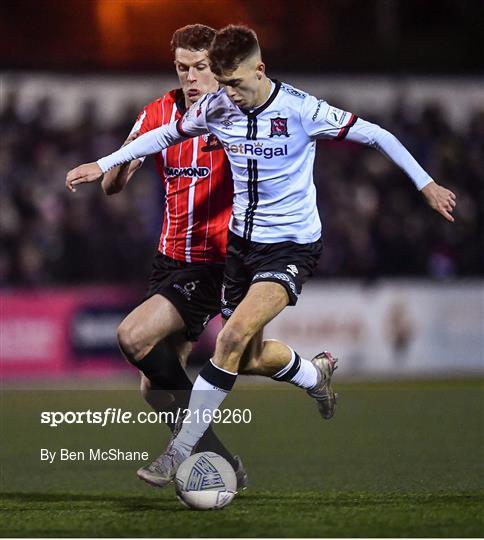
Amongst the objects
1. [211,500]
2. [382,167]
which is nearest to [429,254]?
[382,167]

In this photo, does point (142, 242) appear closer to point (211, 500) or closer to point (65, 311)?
point (65, 311)

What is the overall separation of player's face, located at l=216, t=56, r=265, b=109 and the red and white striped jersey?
0.77 metres

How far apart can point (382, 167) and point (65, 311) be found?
521 cm

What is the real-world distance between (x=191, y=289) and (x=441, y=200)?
5.34ft

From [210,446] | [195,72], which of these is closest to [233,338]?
[210,446]

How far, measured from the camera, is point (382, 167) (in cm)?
1706

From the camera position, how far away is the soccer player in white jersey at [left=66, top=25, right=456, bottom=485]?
6.11 m

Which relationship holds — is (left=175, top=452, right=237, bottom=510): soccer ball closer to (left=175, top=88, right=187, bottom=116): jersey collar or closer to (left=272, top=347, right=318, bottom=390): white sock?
(left=272, top=347, right=318, bottom=390): white sock

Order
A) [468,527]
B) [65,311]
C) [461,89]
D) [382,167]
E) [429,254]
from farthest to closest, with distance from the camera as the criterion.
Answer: [461,89] → [382,167] → [429,254] → [65,311] → [468,527]

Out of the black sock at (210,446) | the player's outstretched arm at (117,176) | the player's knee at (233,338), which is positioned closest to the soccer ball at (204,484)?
the player's knee at (233,338)

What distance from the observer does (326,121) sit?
20.7 feet

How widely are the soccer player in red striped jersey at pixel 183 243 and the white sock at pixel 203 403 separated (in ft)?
2.41

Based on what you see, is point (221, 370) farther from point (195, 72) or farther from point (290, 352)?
point (195, 72)

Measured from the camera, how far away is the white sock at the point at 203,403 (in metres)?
6.04
